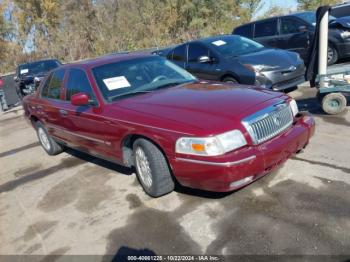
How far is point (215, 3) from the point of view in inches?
1299

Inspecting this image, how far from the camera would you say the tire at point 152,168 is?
4.06 meters

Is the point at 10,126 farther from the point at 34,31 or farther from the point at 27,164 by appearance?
the point at 34,31

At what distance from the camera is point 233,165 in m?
3.53

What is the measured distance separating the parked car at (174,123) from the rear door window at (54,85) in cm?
8

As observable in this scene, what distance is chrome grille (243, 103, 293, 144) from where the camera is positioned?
12.3 feet

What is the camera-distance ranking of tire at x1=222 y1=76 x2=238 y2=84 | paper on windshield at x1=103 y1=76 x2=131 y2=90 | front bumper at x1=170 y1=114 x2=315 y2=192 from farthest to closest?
tire at x1=222 y1=76 x2=238 y2=84 → paper on windshield at x1=103 y1=76 x2=131 y2=90 → front bumper at x1=170 y1=114 x2=315 y2=192

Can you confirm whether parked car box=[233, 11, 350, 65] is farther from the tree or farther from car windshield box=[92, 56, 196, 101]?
the tree

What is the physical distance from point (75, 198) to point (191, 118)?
2091 millimetres

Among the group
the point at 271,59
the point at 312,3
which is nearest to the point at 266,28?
the point at 271,59

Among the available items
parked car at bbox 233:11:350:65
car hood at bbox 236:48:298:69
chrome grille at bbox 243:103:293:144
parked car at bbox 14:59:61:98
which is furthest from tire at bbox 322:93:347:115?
parked car at bbox 14:59:61:98

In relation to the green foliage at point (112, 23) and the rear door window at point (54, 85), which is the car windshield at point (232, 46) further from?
the green foliage at point (112, 23)

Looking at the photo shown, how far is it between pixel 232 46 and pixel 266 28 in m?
3.52

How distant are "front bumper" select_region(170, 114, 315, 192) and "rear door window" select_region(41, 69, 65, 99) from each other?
2857 millimetres

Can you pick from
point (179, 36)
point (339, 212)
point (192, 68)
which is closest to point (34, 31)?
point (179, 36)
